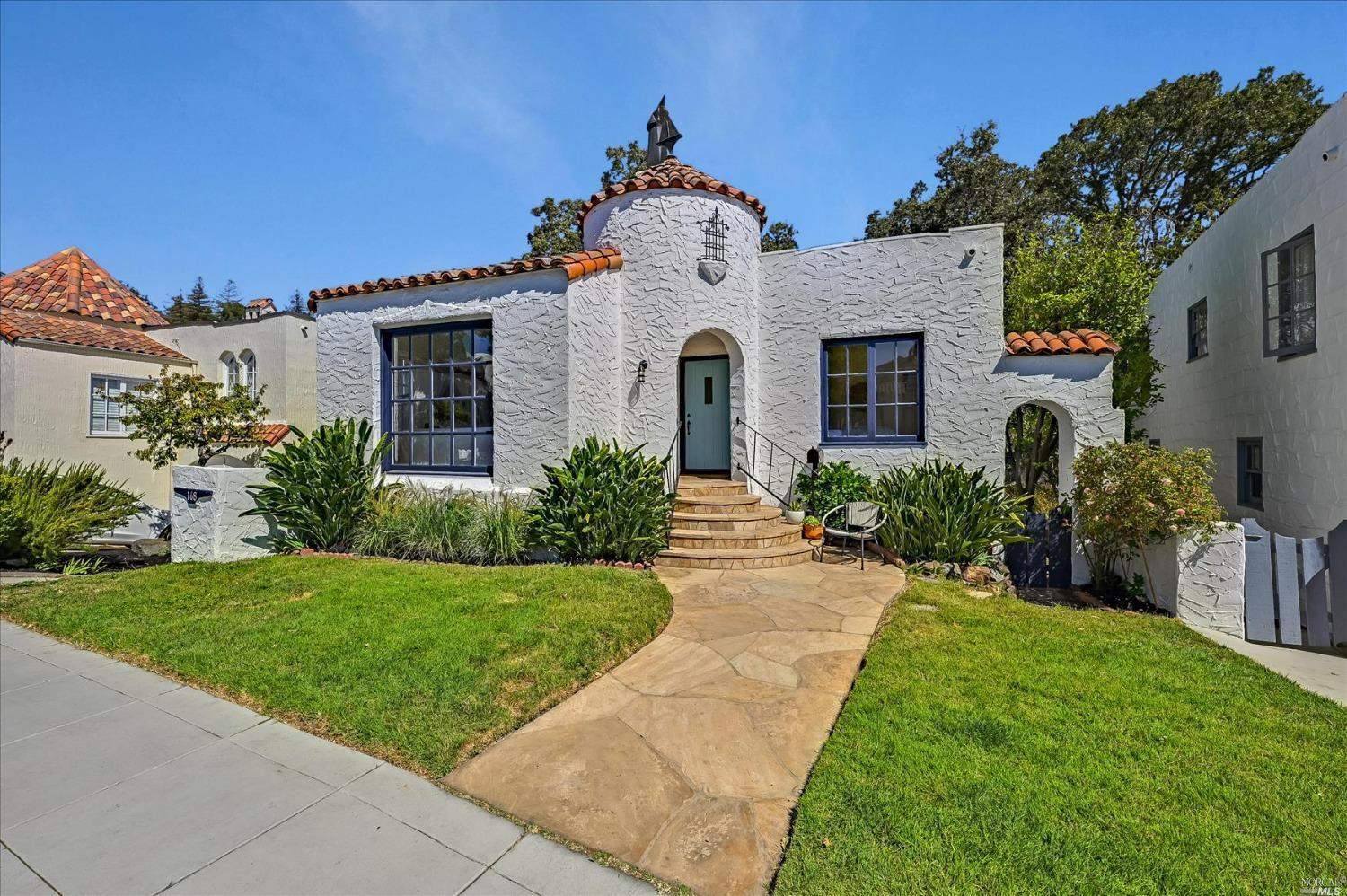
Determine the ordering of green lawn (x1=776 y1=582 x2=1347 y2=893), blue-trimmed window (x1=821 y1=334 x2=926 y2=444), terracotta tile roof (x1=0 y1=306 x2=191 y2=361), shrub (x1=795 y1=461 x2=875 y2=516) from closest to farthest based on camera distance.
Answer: green lawn (x1=776 y1=582 x2=1347 y2=893), shrub (x1=795 y1=461 x2=875 y2=516), blue-trimmed window (x1=821 y1=334 x2=926 y2=444), terracotta tile roof (x1=0 y1=306 x2=191 y2=361)

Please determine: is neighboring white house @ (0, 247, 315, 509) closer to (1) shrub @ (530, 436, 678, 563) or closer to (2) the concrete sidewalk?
(1) shrub @ (530, 436, 678, 563)

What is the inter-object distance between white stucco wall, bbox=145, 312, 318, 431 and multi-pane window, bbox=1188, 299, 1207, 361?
2103 centimetres

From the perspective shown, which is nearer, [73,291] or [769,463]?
[769,463]

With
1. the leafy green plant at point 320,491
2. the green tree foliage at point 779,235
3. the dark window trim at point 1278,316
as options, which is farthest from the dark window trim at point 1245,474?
the green tree foliage at point 779,235

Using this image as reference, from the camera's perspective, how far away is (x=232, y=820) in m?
2.72

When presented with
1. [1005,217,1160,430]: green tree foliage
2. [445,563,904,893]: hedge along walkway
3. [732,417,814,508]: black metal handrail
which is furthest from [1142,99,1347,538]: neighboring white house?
[445,563,904,893]: hedge along walkway

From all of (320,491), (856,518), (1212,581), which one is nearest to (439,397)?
(320,491)

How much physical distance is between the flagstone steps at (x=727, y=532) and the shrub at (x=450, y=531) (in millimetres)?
2196

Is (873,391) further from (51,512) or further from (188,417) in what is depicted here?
(188,417)

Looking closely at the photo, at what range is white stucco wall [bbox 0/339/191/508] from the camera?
13133 mm

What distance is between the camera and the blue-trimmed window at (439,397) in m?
9.25

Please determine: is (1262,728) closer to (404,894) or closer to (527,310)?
(404,894)

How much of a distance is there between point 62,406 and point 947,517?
66.4 ft

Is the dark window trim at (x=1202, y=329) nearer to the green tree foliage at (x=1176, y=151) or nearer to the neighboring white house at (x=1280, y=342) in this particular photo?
the neighboring white house at (x=1280, y=342)
